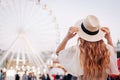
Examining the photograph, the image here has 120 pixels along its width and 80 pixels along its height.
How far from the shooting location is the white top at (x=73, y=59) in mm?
2254

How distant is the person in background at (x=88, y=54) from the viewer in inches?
88.5

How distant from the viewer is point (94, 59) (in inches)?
89.1

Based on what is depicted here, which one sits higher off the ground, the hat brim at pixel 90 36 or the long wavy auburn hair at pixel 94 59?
the hat brim at pixel 90 36

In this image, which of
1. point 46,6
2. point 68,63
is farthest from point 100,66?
point 46,6

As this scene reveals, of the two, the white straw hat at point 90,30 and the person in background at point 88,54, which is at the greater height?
the white straw hat at point 90,30

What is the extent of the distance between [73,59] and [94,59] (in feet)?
0.41

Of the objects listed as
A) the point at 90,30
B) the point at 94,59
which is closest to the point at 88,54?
the point at 94,59

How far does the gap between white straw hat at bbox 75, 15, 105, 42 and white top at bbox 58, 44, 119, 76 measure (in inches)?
3.3

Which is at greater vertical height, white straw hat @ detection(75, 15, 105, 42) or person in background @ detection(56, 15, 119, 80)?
white straw hat @ detection(75, 15, 105, 42)

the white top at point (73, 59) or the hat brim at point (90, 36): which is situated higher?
the hat brim at point (90, 36)

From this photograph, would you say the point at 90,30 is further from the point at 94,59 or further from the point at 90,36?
the point at 94,59

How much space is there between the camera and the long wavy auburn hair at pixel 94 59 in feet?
7.36

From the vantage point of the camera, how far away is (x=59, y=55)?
2326 mm

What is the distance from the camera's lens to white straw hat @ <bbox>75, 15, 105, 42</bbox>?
2.26 metres
